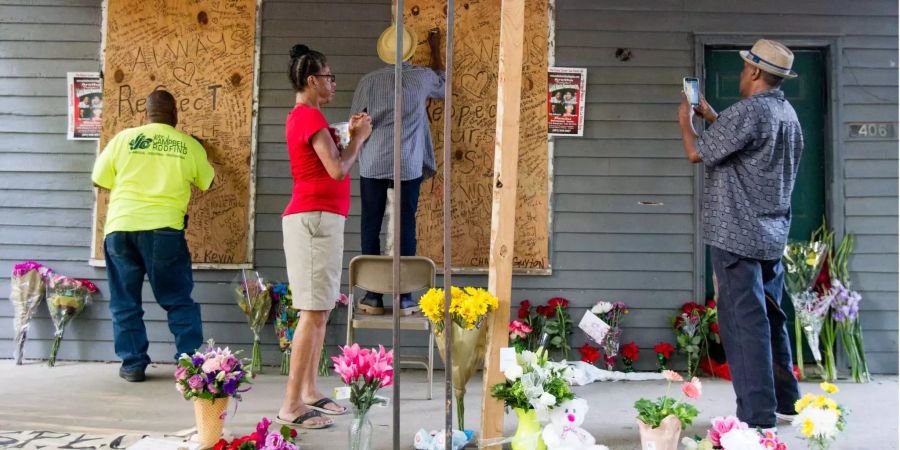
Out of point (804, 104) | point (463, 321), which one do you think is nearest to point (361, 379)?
point (463, 321)

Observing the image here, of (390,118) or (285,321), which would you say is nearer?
(390,118)

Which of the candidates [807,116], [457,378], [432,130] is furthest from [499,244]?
[807,116]

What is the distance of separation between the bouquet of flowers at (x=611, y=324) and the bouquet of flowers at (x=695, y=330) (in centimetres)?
38

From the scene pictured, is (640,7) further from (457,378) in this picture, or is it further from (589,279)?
(457,378)

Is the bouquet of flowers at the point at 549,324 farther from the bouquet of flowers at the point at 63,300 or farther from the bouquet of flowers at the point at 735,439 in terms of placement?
the bouquet of flowers at the point at 63,300

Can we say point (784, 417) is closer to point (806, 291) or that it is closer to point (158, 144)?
point (806, 291)

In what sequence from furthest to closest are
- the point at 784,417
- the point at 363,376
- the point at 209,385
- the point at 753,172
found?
the point at 784,417 → the point at 753,172 → the point at 209,385 → the point at 363,376

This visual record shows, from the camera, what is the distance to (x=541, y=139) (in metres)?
4.70

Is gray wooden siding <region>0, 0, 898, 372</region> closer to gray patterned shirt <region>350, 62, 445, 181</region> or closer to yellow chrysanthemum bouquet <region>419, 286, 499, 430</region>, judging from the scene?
gray patterned shirt <region>350, 62, 445, 181</region>

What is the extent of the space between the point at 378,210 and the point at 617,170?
170 centimetres

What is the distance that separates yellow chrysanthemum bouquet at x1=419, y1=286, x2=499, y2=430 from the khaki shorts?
2.29 ft

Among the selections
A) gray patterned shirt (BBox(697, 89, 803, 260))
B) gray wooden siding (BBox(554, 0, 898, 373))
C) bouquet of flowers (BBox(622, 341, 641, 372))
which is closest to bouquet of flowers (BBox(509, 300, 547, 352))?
gray wooden siding (BBox(554, 0, 898, 373))

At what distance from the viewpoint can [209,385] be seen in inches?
110

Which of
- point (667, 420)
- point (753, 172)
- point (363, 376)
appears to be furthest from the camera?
point (753, 172)
